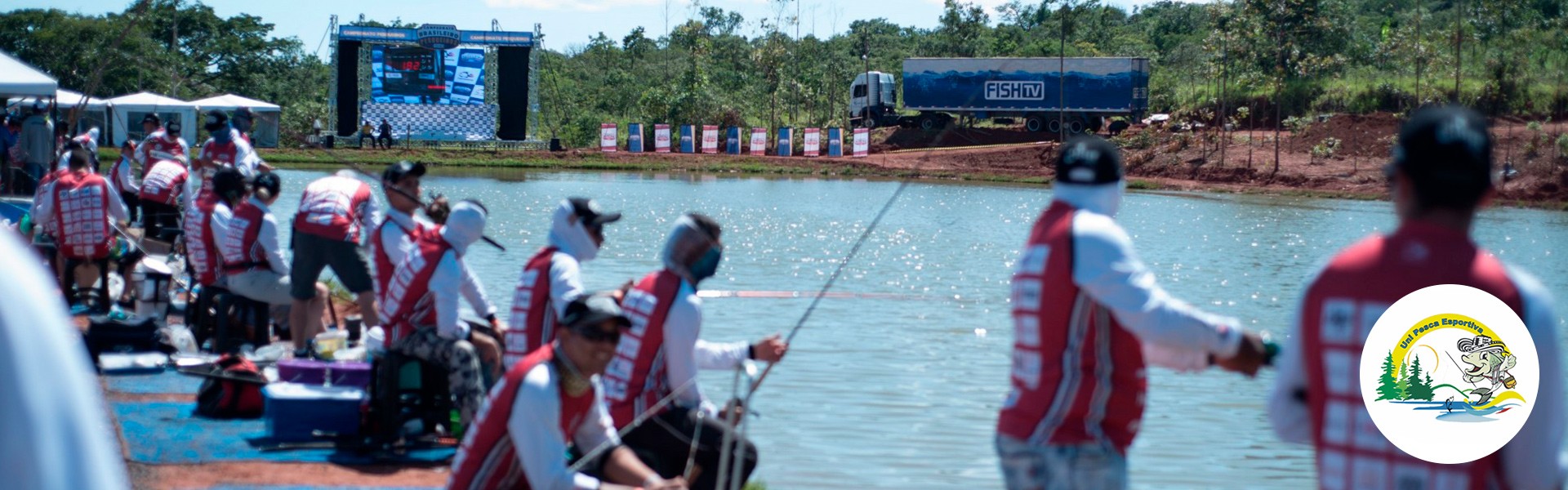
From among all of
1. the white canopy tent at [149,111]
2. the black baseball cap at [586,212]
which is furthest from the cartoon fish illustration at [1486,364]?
the white canopy tent at [149,111]

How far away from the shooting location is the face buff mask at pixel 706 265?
17.1ft

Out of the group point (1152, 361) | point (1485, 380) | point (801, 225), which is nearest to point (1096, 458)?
point (1152, 361)

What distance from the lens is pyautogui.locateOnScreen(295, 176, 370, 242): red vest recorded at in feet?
28.9

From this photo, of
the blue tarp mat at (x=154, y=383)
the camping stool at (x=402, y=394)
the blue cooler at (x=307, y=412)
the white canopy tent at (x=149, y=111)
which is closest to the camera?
the camping stool at (x=402, y=394)

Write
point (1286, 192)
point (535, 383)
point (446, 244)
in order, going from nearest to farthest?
point (535, 383)
point (446, 244)
point (1286, 192)

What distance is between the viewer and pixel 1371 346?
2.75 m

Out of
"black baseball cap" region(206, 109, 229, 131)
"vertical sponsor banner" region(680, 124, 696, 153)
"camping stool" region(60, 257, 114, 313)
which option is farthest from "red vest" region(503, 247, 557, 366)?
"vertical sponsor banner" region(680, 124, 696, 153)

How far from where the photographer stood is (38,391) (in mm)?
1234

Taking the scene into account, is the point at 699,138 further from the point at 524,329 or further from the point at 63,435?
the point at 63,435

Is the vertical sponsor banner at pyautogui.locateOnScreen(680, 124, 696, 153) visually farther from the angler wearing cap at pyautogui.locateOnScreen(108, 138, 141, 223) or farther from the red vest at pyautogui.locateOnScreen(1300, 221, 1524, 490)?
the red vest at pyautogui.locateOnScreen(1300, 221, 1524, 490)

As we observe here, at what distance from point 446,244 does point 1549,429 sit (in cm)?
494

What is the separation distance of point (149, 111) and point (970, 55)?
39.1 meters

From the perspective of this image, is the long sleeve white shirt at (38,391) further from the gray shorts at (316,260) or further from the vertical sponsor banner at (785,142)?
the vertical sponsor banner at (785,142)

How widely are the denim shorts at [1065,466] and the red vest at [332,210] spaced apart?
6044mm
